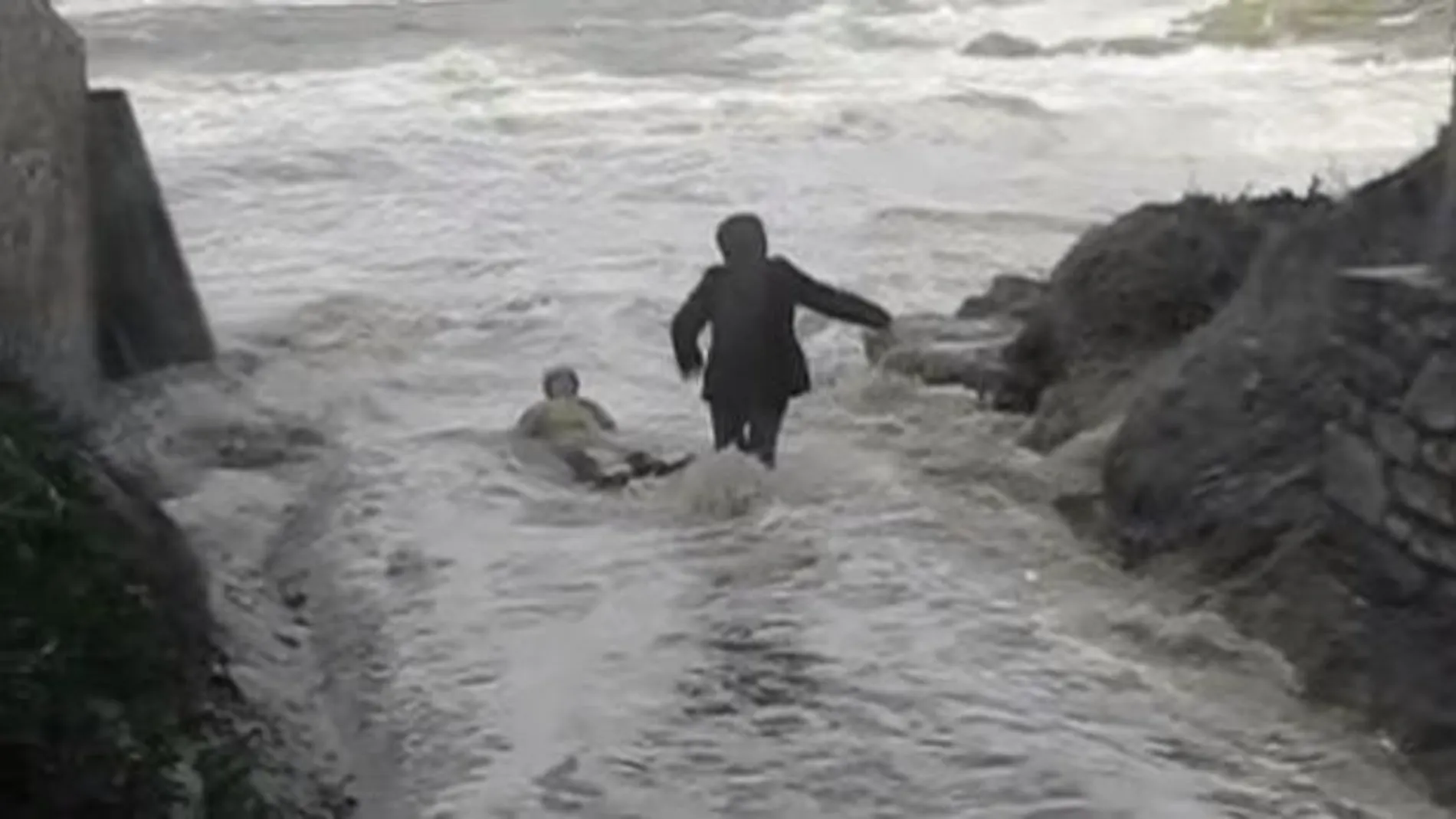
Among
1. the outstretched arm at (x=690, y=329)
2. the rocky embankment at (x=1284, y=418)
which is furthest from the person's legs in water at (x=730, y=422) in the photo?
the rocky embankment at (x=1284, y=418)

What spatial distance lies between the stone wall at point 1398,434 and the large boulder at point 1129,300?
325 centimetres

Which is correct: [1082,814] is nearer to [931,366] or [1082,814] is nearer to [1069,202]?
[931,366]

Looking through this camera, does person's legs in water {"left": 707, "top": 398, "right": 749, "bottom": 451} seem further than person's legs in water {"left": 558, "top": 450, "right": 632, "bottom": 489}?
No

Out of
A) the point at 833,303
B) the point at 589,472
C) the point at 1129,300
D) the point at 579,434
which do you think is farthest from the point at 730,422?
the point at 1129,300

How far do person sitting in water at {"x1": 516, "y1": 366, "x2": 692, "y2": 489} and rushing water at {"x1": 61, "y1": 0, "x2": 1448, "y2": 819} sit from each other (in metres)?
0.27

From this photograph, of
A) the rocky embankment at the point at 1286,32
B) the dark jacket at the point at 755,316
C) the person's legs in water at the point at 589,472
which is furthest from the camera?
the rocky embankment at the point at 1286,32

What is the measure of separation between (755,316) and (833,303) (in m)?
0.43

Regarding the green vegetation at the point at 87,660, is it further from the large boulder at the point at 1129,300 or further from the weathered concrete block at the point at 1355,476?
the large boulder at the point at 1129,300

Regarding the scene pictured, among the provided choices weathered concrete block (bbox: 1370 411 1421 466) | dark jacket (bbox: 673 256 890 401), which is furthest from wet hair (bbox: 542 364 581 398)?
weathered concrete block (bbox: 1370 411 1421 466)

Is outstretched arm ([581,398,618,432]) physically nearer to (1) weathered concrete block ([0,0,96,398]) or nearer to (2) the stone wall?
(1) weathered concrete block ([0,0,96,398])

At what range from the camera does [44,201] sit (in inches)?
497

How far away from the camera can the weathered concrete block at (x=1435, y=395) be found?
8219 millimetres

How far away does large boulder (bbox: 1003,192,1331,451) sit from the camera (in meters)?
13.2

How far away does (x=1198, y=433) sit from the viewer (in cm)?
1079
